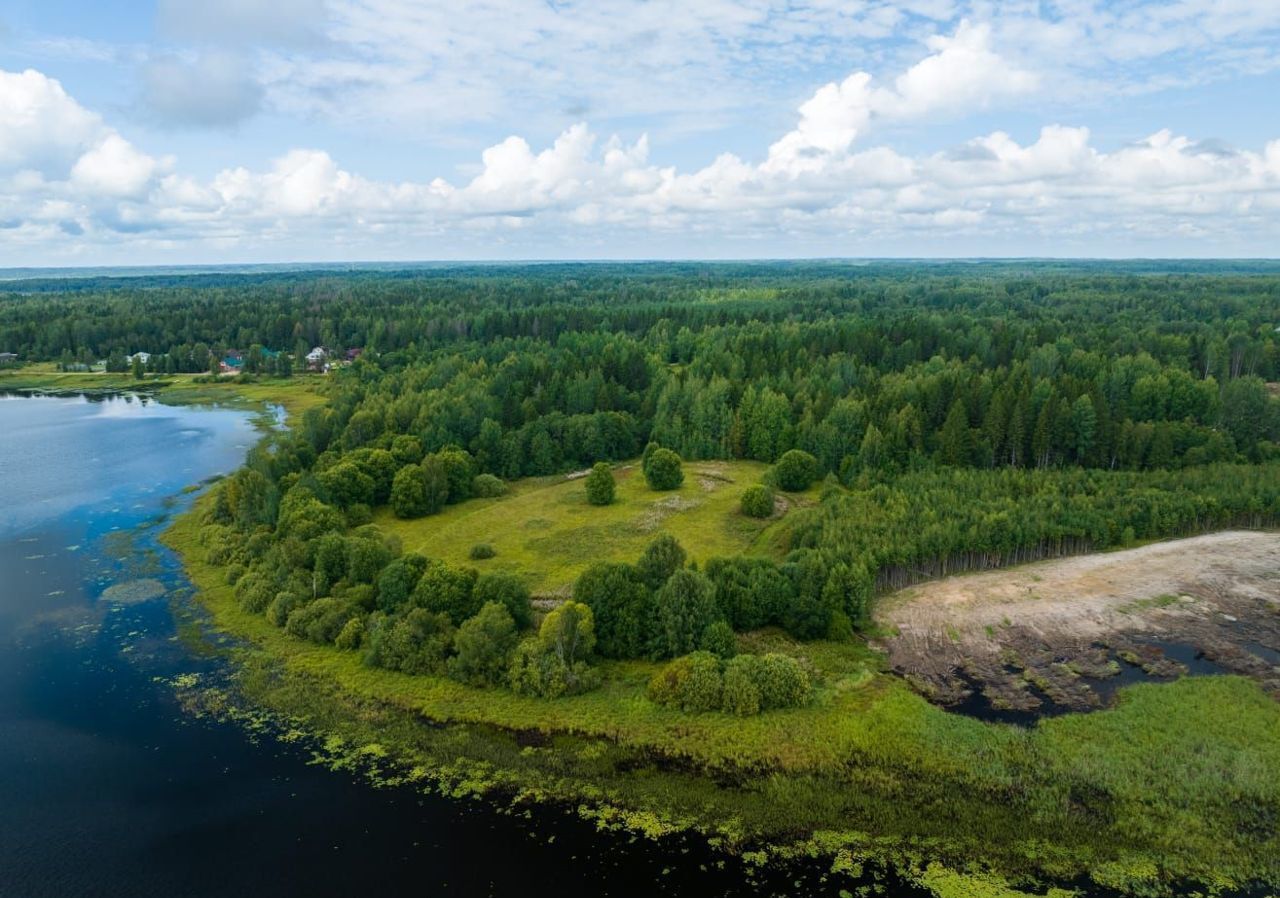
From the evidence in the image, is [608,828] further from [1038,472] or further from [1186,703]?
[1038,472]

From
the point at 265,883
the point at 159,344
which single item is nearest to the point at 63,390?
the point at 159,344

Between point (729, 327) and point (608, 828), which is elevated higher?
point (729, 327)

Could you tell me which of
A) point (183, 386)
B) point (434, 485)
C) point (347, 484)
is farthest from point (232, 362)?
point (434, 485)

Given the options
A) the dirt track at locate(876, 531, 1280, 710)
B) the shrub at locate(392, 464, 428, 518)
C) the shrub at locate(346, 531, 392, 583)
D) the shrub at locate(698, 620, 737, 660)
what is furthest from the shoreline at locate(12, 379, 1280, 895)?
the shrub at locate(392, 464, 428, 518)

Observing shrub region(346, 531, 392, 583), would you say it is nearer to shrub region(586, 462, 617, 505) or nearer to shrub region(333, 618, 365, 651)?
shrub region(333, 618, 365, 651)

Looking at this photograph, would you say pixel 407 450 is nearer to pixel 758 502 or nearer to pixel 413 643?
pixel 758 502

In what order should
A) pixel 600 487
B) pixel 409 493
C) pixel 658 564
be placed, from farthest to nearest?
pixel 600 487 → pixel 409 493 → pixel 658 564

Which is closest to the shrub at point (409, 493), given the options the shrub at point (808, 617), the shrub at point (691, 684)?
the shrub at point (691, 684)
